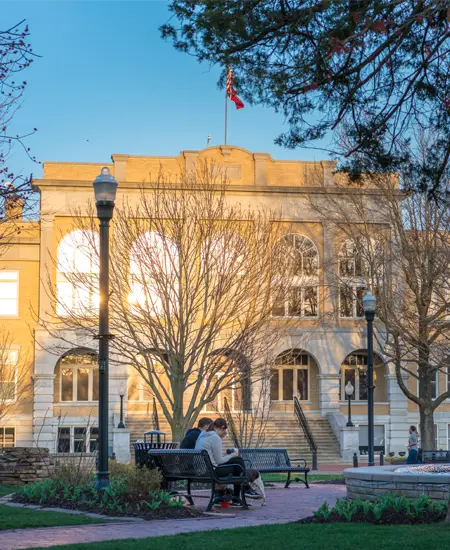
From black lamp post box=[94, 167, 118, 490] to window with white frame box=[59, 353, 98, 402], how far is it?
31.2 meters

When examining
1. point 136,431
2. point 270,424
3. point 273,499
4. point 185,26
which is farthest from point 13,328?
point 185,26

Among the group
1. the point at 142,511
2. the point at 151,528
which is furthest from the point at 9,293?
the point at 151,528

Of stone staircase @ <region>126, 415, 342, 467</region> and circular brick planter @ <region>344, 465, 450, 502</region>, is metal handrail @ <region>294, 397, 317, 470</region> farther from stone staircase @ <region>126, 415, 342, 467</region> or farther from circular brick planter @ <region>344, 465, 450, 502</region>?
circular brick planter @ <region>344, 465, 450, 502</region>

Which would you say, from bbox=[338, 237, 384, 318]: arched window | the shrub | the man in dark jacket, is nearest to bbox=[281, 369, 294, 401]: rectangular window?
bbox=[338, 237, 384, 318]: arched window

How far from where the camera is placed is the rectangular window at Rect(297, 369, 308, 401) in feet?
156

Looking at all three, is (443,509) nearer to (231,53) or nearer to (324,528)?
(324,528)

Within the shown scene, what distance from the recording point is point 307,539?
10.1 metres

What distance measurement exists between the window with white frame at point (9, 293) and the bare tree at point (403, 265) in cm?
1419

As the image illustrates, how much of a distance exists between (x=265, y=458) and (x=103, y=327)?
6.36m

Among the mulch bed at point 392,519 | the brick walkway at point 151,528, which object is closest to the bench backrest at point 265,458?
the brick walkway at point 151,528

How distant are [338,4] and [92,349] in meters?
32.6

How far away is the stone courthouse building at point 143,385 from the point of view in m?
43.5

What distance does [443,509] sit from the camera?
11.9 m

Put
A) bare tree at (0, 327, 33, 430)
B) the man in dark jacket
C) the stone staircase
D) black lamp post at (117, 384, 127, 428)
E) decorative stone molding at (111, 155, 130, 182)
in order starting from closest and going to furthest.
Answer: the man in dark jacket < black lamp post at (117, 384, 127, 428) < the stone staircase < bare tree at (0, 327, 33, 430) < decorative stone molding at (111, 155, 130, 182)
